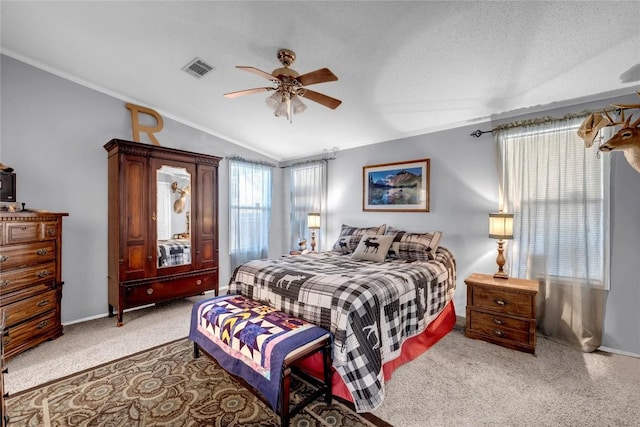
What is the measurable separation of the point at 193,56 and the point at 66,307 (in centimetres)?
322

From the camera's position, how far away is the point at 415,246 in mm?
3271

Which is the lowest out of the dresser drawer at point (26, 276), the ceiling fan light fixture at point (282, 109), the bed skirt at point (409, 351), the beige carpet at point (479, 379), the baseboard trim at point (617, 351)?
the beige carpet at point (479, 379)

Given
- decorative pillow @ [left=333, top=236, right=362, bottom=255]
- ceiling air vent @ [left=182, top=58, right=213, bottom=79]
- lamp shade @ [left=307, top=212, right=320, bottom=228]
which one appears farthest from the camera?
lamp shade @ [left=307, top=212, right=320, bottom=228]

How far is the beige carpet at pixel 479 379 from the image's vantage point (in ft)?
5.93

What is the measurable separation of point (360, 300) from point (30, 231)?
3075 millimetres

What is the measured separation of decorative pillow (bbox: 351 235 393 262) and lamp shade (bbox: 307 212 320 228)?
1.42 meters

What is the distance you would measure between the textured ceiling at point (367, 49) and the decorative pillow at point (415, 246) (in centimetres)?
149

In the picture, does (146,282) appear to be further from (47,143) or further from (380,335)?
(380,335)

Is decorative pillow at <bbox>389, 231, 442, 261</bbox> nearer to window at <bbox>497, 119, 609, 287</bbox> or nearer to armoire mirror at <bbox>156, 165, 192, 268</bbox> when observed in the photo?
window at <bbox>497, 119, 609, 287</bbox>

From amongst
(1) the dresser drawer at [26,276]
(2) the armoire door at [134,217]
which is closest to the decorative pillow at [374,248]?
(2) the armoire door at [134,217]

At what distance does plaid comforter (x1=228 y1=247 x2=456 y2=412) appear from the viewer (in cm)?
189

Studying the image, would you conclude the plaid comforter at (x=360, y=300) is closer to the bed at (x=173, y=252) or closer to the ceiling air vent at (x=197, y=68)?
the bed at (x=173, y=252)

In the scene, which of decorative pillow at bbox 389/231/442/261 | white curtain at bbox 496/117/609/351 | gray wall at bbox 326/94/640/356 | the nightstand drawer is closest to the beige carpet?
the nightstand drawer

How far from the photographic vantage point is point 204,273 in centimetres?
391
